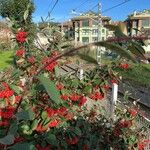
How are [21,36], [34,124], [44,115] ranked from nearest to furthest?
[34,124] < [44,115] < [21,36]

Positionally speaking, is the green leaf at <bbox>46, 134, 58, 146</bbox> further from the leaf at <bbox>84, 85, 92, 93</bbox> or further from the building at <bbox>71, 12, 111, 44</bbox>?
the leaf at <bbox>84, 85, 92, 93</bbox>

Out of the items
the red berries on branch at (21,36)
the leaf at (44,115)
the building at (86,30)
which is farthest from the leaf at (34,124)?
the red berries on branch at (21,36)

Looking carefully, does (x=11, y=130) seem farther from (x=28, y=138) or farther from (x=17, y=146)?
(x=28, y=138)

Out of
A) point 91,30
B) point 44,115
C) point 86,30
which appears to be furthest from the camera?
point 91,30

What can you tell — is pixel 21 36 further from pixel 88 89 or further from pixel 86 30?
pixel 86 30

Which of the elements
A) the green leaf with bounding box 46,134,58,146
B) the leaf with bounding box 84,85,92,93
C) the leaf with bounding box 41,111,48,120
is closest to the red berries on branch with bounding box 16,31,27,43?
the leaf with bounding box 84,85,92,93

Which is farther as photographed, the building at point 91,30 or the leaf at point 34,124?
the leaf at point 34,124

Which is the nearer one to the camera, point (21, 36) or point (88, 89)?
point (88, 89)

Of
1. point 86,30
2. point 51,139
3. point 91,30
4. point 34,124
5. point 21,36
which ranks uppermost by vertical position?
point 21,36

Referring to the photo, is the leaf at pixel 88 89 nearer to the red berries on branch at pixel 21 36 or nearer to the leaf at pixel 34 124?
the red berries on branch at pixel 21 36

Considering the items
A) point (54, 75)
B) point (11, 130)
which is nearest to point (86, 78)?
point (54, 75)

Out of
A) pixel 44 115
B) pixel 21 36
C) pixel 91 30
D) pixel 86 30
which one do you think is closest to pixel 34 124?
pixel 44 115

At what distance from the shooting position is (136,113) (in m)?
6.75

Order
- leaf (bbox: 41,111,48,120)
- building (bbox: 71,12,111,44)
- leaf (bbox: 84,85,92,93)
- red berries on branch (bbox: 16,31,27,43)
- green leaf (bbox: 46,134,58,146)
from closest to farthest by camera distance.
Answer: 1. building (bbox: 71,12,111,44)
2. green leaf (bbox: 46,134,58,146)
3. leaf (bbox: 41,111,48,120)
4. leaf (bbox: 84,85,92,93)
5. red berries on branch (bbox: 16,31,27,43)
